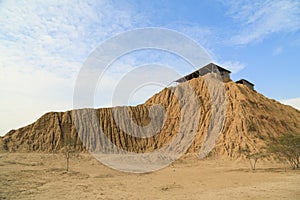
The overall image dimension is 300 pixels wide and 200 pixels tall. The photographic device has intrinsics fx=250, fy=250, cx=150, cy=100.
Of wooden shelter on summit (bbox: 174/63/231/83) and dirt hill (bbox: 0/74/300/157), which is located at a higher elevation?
wooden shelter on summit (bbox: 174/63/231/83)

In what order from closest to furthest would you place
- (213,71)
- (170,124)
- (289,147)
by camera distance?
(289,147)
(170,124)
(213,71)

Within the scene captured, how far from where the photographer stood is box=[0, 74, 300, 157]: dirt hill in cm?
4156

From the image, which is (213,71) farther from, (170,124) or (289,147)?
(289,147)

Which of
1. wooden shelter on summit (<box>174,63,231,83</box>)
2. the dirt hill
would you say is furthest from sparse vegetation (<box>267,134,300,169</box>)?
wooden shelter on summit (<box>174,63,231,83</box>)

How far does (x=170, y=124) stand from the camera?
181 feet

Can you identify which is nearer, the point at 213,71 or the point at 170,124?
the point at 170,124

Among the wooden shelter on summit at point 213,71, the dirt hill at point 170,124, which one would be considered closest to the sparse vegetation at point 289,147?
the dirt hill at point 170,124

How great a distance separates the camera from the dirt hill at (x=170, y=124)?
41.6 meters

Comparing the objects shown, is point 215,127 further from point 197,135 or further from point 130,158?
point 130,158

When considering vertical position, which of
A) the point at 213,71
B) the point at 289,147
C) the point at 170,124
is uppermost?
the point at 213,71

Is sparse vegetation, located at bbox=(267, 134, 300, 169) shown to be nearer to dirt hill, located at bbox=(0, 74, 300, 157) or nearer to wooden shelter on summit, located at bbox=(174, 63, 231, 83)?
dirt hill, located at bbox=(0, 74, 300, 157)

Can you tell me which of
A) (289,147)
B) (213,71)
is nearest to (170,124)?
(213,71)

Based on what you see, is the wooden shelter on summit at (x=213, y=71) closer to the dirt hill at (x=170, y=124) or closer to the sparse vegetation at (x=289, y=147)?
the dirt hill at (x=170, y=124)

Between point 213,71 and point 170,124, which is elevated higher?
point 213,71
